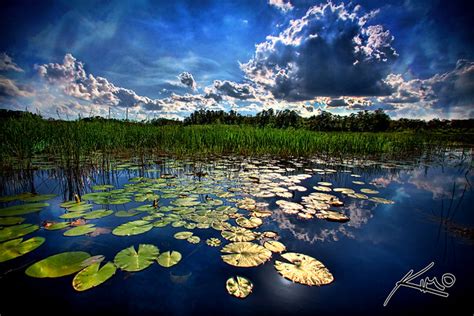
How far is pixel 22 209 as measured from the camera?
2652 mm

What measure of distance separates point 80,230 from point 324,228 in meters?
2.72

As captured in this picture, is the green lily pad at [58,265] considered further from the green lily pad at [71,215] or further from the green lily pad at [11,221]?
the green lily pad at [11,221]

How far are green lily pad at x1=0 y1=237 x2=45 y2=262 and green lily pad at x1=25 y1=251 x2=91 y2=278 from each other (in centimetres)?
35

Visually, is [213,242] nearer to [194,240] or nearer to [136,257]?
[194,240]

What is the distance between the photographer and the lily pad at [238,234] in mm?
2137

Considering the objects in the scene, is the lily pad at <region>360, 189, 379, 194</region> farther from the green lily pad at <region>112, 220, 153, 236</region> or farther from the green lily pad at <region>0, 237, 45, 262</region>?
the green lily pad at <region>0, 237, 45, 262</region>

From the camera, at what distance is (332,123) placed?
3928 cm

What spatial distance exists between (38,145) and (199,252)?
25.7 feet

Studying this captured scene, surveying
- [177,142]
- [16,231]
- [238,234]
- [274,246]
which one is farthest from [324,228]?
[177,142]

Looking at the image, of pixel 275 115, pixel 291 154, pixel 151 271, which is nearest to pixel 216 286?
pixel 151 271

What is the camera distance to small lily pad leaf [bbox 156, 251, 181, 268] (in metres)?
1.69

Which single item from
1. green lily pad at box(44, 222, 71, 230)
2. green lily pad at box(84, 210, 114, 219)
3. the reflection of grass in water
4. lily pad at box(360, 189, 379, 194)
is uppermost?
the reflection of grass in water

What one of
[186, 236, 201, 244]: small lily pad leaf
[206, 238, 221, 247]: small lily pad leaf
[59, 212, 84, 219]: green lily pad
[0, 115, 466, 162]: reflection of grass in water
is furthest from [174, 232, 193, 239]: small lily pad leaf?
[0, 115, 466, 162]: reflection of grass in water

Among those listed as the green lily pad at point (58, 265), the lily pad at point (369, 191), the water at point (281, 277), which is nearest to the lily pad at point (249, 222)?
the water at point (281, 277)
